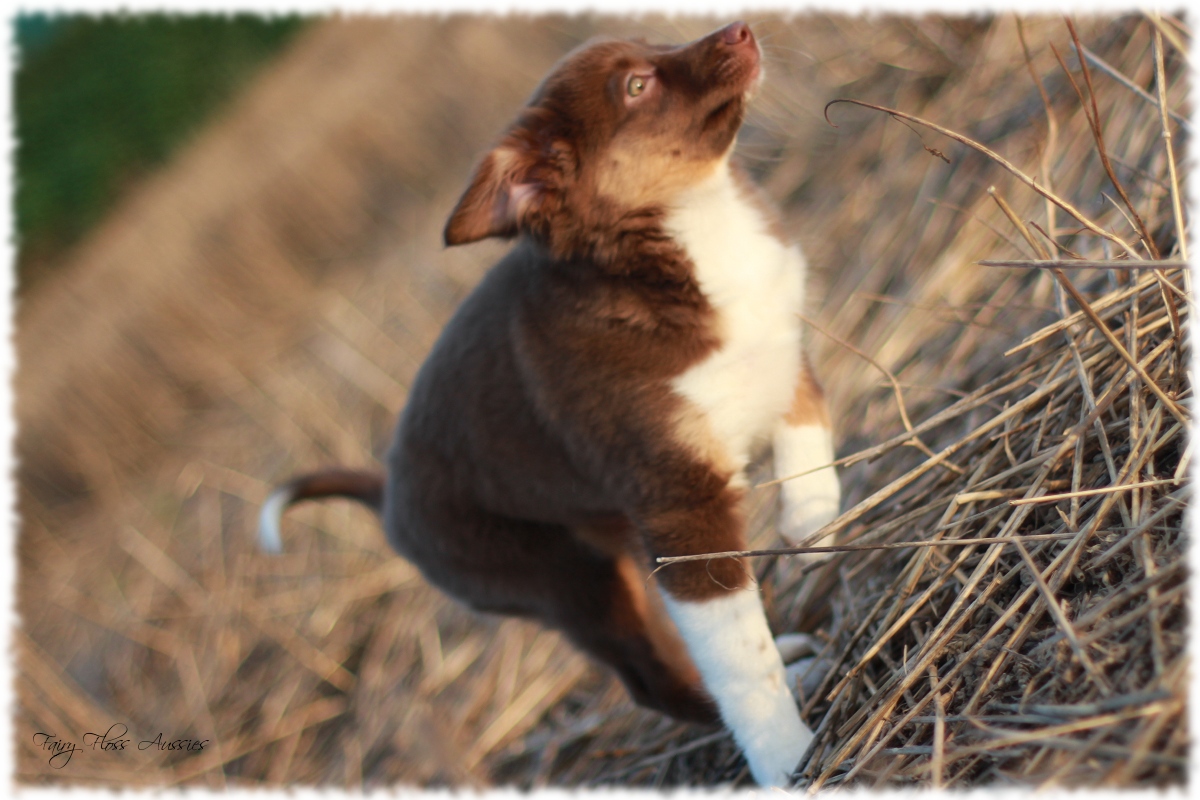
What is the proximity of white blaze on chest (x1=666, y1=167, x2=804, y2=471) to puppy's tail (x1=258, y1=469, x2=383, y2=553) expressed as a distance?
1530 millimetres

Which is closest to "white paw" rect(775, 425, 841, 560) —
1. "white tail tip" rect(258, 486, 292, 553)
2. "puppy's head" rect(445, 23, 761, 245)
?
"puppy's head" rect(445, 23, 761, 245)

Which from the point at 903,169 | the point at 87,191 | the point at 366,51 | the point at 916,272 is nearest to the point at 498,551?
the point at 916,272

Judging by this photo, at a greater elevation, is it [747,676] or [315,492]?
[315,492]

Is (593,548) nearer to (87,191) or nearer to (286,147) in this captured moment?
(286,147)

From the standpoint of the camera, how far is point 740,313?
2.63 metres

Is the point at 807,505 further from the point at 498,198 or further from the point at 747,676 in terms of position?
the point at 498,198

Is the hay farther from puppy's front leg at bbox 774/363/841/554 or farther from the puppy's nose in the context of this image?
the puppy's nose

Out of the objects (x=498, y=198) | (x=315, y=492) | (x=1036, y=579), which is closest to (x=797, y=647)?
(x=1036, y=579)

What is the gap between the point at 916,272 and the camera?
4.14 m

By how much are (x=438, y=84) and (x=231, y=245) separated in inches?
95.1

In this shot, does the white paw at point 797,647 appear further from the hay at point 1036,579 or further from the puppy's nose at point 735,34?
the puppy's nose at point 735,34

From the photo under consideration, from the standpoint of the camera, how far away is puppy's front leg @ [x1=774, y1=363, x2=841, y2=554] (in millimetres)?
2730

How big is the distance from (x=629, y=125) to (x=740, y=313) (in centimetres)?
69

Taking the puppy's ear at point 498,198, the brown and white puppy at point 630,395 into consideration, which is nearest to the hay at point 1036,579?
the brown and white puppy at point 630,395
